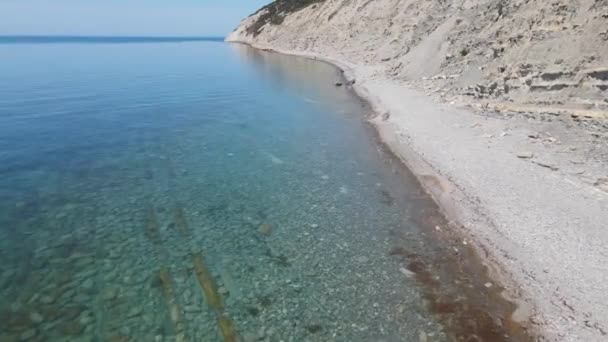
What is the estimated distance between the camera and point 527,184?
11.7 m

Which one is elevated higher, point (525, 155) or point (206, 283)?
point (525, 155)

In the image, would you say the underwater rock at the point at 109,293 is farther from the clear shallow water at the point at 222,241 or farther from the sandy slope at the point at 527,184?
the sandy slope at the point at 527,184

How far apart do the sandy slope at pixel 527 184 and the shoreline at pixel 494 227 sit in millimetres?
24

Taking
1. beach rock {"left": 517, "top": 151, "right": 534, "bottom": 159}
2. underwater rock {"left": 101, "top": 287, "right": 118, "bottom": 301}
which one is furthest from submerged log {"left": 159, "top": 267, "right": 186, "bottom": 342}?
beach rock {"left": 517, "top": 151, "right": 534, "bottom": 159}

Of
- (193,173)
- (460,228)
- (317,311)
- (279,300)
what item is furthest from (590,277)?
(193,173)

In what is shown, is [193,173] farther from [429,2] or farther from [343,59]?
[343,59]

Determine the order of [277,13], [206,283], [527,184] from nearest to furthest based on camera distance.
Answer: [206,283] → [527,184] → [277,13]

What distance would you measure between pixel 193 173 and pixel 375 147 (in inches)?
315

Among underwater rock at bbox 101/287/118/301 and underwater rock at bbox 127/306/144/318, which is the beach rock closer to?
underwater rock at bbox 127/306/144/318

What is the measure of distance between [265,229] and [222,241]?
126 centimetres

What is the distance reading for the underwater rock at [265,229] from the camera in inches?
418

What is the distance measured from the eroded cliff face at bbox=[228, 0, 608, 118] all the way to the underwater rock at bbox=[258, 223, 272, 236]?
1278cm

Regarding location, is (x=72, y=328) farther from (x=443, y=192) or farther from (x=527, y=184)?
(x=527, y=184)

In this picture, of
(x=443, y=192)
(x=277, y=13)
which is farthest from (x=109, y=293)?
(x=277, y=13)
